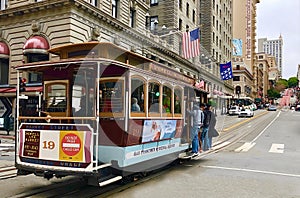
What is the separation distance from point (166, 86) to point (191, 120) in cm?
268

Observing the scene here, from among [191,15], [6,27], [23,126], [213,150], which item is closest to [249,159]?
[213,150]

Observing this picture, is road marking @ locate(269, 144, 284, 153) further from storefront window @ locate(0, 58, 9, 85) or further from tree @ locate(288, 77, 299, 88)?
tree @ locate(288, 77, 299, 88)

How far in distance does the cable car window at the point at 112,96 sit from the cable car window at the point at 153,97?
112 cm

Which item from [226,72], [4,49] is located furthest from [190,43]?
[226,72]

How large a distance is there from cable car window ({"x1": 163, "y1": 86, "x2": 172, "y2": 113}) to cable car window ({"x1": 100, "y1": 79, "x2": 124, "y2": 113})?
2.11 meters

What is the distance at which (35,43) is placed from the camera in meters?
22.7

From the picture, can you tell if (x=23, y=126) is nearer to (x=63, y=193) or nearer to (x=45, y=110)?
(x=45, y=110)

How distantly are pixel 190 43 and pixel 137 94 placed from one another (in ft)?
68.1

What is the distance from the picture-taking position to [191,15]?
49.5 m

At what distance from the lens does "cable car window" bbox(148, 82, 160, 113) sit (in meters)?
8.69

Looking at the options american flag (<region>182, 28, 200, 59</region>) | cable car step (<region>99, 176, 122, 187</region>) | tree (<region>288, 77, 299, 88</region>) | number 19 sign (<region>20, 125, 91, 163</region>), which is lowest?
cable car step (<region>99, 176, 122, 187</region>)

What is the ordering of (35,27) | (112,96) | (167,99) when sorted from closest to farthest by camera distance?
1. (112,96)
2. (167,99)
3. (35,27)

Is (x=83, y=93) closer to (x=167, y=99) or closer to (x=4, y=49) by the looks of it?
(x=167, y=99)

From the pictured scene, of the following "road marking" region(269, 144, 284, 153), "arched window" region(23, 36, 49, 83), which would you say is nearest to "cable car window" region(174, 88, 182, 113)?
"road marking" region(269, 144, 284, 153)
